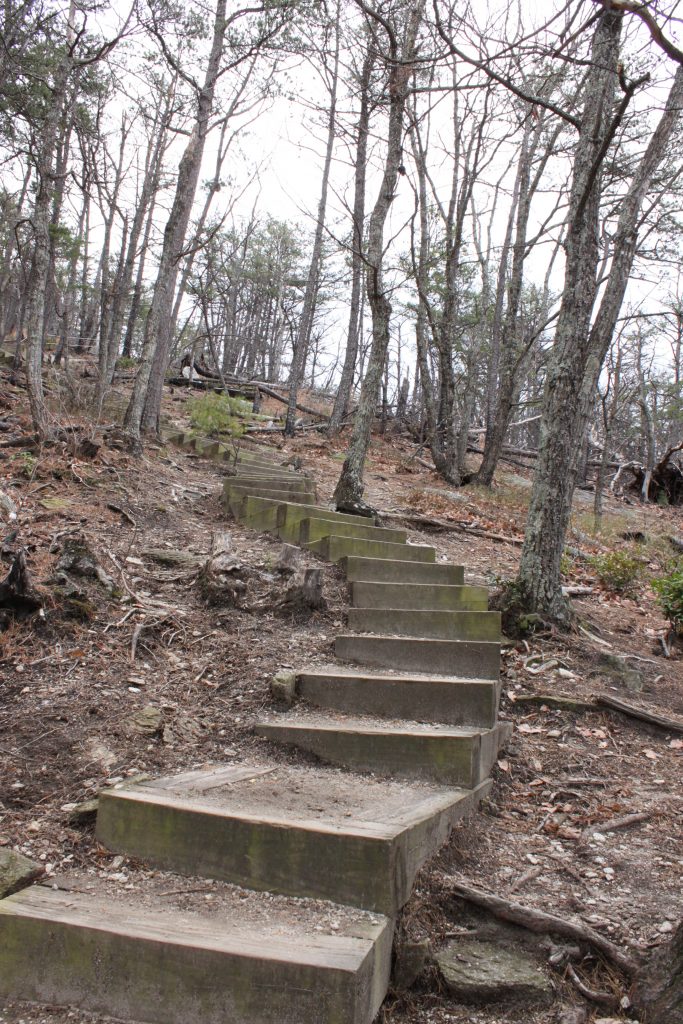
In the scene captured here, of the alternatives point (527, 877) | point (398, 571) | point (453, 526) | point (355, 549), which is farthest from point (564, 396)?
point (527, 877)

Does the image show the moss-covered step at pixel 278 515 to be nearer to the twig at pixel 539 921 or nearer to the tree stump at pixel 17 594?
the tree stump at pixel 17 594

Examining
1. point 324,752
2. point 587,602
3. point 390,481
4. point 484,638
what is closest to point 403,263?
point 390,481

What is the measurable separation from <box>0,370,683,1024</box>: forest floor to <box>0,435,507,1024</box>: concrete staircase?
137 millimetres

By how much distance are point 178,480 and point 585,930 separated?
710cm

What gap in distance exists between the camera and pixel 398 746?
11.2 ft

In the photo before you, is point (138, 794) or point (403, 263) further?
point (403, 263)

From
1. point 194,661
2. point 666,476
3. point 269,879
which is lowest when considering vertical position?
point 269,879

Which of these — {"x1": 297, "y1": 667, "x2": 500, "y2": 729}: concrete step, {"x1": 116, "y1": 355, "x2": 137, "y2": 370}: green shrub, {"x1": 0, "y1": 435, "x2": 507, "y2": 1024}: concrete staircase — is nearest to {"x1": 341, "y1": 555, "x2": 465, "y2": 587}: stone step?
{"x1": 0, "y1": 435, "x2": 507, "y2": 1024}: concrete staircase

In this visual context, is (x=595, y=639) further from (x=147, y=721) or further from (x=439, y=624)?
(x=147, y=721)

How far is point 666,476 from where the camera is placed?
1653 cm

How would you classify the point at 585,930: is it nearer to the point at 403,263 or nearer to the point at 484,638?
the point at 484,638

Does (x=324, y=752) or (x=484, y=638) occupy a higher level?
(x=484, y=638)

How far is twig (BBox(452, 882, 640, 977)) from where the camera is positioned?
2.65m

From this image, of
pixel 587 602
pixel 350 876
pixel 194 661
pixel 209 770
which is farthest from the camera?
pixel 587 602
